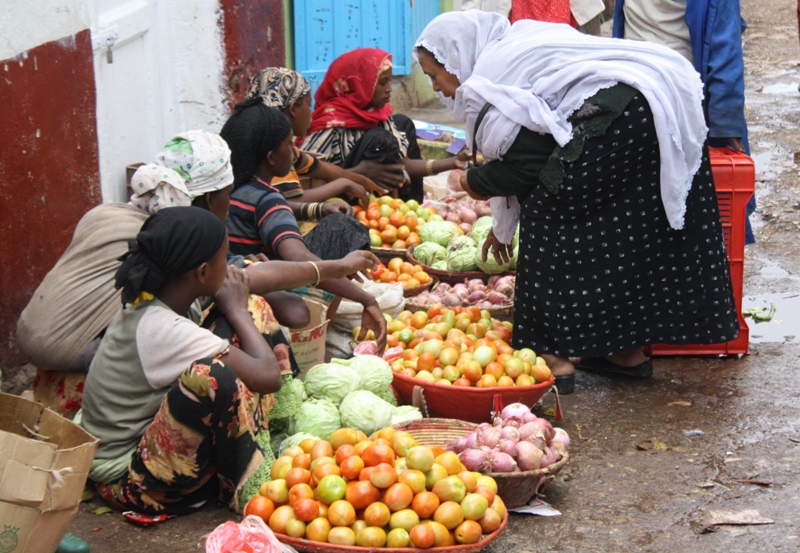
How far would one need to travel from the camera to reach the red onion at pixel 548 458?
10.6 feet

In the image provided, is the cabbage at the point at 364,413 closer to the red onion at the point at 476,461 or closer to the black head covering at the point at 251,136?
the red onion at the point at 476,461

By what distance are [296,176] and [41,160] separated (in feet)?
5.36

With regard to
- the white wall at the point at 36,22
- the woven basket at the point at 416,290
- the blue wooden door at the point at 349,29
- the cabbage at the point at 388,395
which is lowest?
the woven basket at the point at 416,290

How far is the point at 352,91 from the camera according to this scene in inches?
245

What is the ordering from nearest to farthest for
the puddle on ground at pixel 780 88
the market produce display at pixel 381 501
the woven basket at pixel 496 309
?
1. the market produce display at pixel 381 501
2. the woven basket at pixel 496 309
3. the puddle on ground at pixel 780 88

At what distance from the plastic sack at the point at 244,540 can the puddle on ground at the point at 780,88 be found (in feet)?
40.1

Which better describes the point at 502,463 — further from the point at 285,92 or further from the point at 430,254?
the point at 430,254

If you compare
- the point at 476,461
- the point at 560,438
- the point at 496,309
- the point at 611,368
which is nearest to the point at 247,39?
the point at 496,309

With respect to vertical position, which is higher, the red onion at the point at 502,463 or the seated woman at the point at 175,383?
the seated woman at the point at 175,383

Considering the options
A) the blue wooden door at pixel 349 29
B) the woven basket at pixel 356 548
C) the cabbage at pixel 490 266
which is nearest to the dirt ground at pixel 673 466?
the woven basket at pixel 356 548

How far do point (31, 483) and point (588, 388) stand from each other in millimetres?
2902

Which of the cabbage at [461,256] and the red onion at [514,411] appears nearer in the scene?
the red onion at [514,411]

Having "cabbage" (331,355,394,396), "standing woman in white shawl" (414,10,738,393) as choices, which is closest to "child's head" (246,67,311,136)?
"standing woman in white shawl" (414,10,738,393)

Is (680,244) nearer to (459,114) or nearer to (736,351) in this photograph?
(736,351)
